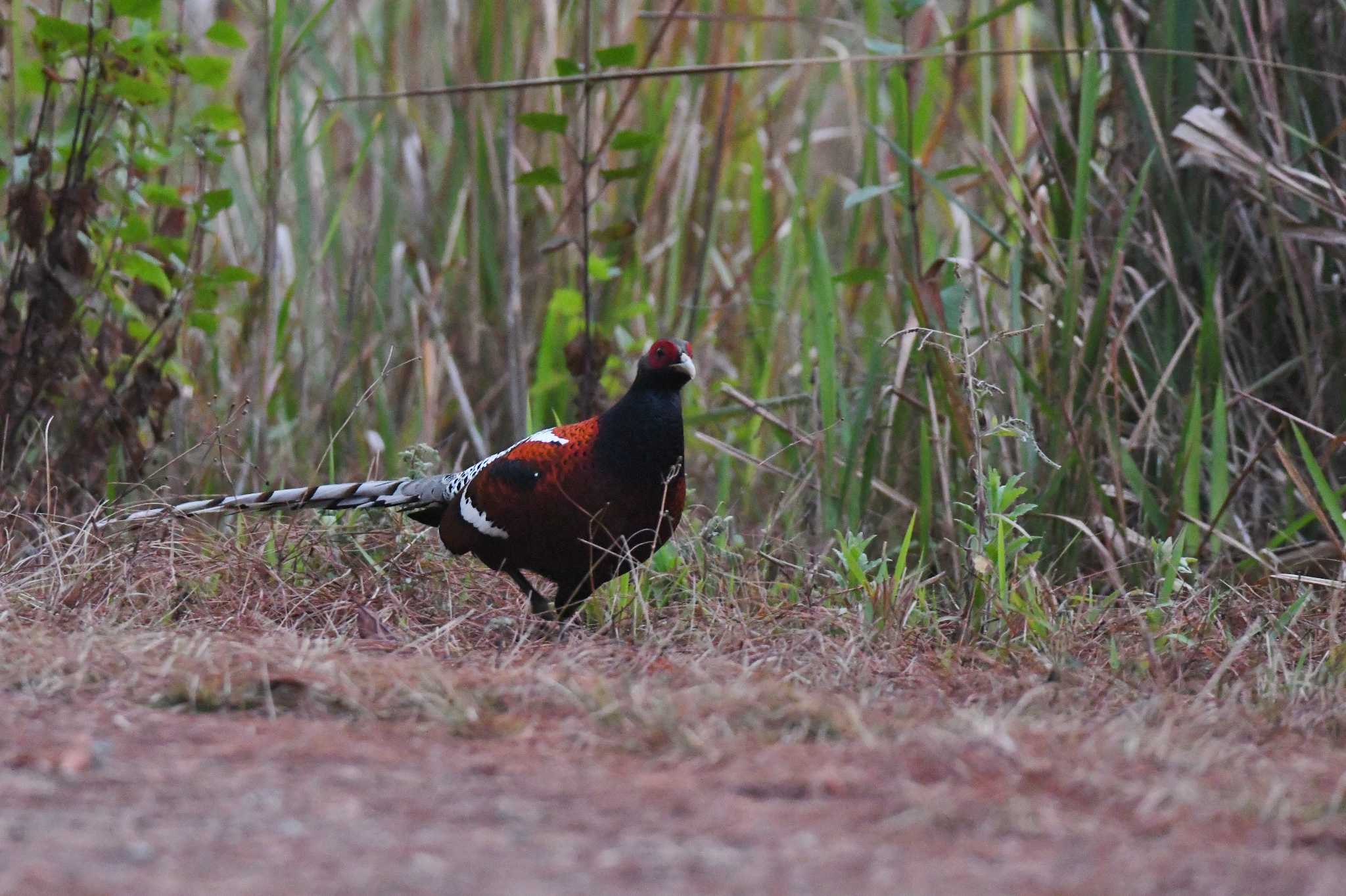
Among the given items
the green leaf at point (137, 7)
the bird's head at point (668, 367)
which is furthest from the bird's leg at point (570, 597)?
the green leaf at point (137, 7)

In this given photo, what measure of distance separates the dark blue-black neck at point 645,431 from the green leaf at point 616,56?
1.03 metres

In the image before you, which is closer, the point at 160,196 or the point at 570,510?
the point at 570,510

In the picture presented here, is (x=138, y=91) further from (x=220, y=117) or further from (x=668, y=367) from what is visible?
(x=668, y=367)

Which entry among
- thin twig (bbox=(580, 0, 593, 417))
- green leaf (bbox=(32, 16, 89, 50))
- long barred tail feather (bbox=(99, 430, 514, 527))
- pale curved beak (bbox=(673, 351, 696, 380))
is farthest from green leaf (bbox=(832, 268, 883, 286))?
green leaf (bbox=(32, 16, 89, 50))

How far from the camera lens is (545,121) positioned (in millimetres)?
4461

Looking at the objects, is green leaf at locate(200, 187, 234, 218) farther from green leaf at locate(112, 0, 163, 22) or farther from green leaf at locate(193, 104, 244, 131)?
green leaf at locate(112, 0, 163, 22)

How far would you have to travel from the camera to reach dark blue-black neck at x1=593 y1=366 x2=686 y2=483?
3.60 m

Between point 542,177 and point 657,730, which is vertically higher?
point 542,177

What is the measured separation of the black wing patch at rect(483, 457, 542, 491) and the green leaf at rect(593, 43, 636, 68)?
4.18ft

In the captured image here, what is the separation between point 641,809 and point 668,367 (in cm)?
199

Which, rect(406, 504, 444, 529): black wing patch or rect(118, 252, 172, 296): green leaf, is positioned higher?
rect(118, 252, 172, 296): green leaf

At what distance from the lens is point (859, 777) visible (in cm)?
200

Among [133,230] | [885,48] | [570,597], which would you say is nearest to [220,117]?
[133,230]

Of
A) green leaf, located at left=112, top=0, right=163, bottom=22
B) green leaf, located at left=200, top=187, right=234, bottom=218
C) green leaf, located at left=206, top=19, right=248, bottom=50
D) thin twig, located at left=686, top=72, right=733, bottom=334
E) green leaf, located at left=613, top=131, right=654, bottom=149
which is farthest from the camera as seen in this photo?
thin twig, located at left=686, top=72, right=733, bottom=334
